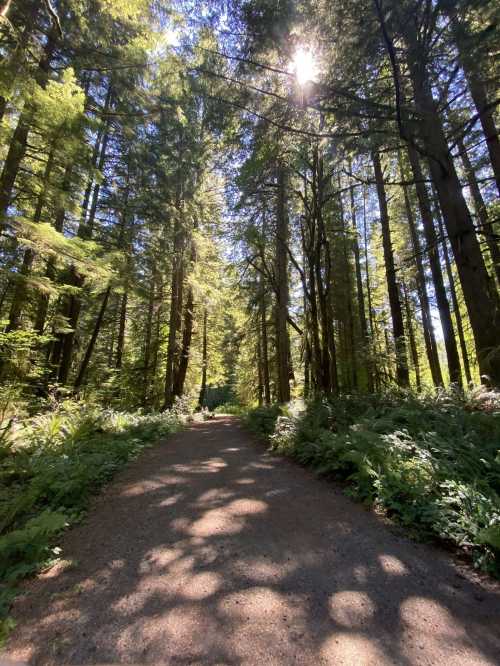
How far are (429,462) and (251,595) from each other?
237 centimetres

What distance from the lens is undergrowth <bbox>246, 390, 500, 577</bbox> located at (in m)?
2.67

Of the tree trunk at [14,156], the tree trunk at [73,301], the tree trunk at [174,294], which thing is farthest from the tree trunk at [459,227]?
the tree trunk at [73,301]

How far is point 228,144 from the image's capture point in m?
8.29

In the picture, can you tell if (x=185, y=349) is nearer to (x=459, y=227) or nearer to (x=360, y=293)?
(x=360, y=293)

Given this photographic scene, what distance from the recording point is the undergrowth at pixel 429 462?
267 centimetres

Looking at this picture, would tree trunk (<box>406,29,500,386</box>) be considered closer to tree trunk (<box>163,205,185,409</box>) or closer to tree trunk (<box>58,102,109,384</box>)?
tree trunk (<box>163,205,185,409</box>)

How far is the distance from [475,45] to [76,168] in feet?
24.9

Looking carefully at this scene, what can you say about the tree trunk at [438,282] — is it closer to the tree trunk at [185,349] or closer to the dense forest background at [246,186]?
the dense forest background at [246,186]

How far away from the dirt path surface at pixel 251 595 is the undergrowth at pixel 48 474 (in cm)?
22

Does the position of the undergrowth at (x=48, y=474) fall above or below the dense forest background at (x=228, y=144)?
below

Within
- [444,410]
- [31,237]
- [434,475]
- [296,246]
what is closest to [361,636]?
[434,475]

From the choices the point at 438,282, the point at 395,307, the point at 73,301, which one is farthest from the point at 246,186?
the point at 73,301

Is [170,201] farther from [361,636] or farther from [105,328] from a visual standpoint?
[361,636]

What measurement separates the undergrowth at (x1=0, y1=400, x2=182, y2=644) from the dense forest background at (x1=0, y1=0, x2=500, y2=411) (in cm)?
145
